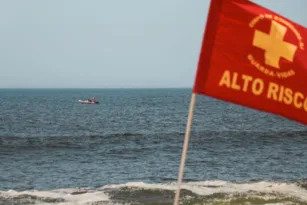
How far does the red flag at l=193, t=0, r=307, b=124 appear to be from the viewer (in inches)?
265

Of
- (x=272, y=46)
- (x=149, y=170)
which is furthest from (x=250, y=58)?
(x=149, y=170)

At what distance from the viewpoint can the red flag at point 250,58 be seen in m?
6.74

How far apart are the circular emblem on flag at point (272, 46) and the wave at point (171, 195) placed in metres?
9.62

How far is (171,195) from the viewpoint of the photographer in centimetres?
1789

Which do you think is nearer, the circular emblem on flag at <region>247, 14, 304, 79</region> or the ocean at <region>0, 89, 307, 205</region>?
the circular emblem on flag at <region>247, 14, 304, 79</region>

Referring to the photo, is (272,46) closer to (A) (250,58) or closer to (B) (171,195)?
(A) (250,58)

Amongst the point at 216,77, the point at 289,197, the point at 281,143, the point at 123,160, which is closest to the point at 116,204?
the point at 289,197

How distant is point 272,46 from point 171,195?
11.9 meters

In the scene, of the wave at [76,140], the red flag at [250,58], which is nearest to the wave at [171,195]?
the red flag at [250,58]

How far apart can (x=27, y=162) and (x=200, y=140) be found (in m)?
18.2

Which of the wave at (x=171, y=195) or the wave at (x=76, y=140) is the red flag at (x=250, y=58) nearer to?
the wave at (x=171, y=195)

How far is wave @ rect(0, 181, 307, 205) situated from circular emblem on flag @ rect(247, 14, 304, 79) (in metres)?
9.62

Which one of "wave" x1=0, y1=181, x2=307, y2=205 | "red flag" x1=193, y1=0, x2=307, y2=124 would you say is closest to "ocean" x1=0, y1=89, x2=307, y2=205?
"wave" x1=0, y1=181, x2=307, y2=205

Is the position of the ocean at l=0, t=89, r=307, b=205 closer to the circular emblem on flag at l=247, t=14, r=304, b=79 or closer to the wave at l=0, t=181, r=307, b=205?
Result: the wave at l=0, t=181, r=307, b=205
